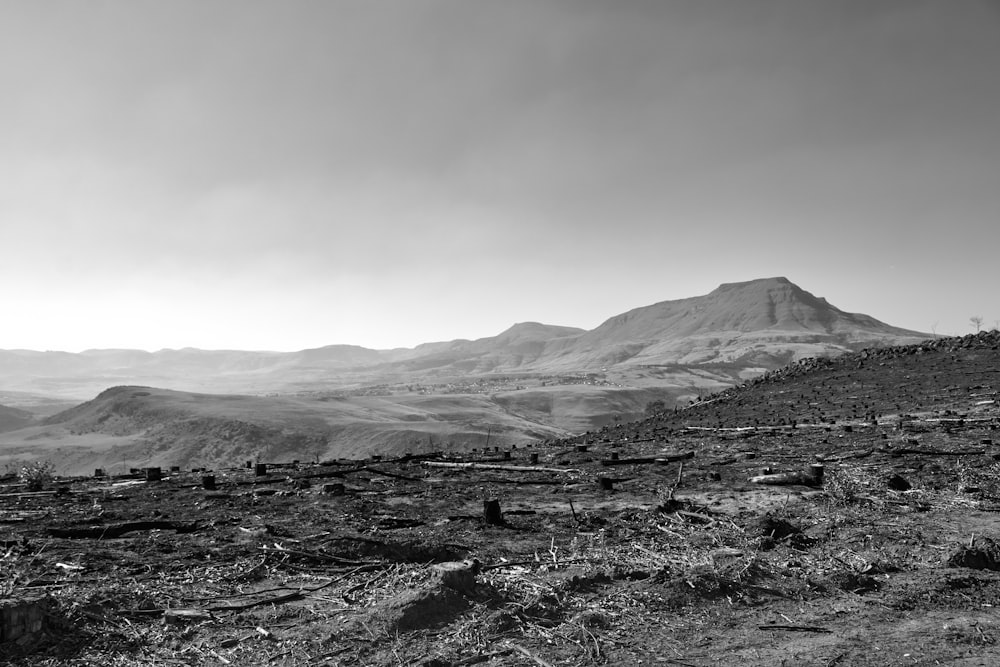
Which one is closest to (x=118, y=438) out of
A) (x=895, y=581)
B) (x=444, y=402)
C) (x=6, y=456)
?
(x=6, y=456)

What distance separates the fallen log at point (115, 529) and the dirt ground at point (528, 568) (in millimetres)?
45

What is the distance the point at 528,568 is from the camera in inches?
286

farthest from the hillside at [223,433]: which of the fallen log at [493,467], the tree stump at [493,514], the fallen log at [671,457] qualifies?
the tree stump at [493,514]

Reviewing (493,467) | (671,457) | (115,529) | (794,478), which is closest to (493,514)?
(115,529)

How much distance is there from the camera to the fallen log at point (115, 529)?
889cm

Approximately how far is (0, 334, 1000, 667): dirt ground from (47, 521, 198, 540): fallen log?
45 mm

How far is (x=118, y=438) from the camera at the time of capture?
72.9m

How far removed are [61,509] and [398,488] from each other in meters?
6.50

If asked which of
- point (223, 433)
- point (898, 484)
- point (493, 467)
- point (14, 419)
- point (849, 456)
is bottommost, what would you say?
point (14, 419)

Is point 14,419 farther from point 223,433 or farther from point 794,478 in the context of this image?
point 794,478

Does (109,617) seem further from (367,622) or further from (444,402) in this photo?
(444,402)

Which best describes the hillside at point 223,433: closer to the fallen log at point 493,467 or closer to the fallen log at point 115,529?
the fallen log at point 493,467

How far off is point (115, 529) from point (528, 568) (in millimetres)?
6501

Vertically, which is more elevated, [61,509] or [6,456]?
[61,509]
